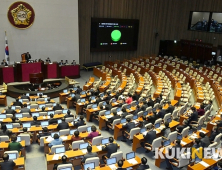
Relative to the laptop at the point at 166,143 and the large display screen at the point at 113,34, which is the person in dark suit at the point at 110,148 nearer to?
the laptop at the point at 166,143

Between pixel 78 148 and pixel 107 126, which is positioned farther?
pixel 107 126

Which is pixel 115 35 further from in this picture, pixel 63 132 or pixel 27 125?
pixel 63 132

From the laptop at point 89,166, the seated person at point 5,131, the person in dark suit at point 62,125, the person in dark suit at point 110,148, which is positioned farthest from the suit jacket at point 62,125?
the laptop at point 89,166

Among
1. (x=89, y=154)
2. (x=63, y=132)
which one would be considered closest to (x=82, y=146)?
(x=89, y=154)

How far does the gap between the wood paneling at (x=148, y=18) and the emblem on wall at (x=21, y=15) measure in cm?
504

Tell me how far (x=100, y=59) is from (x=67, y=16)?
20.1ft

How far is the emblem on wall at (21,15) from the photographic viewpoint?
1858 centimetres

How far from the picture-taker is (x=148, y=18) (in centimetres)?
2691

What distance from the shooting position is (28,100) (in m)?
13.2

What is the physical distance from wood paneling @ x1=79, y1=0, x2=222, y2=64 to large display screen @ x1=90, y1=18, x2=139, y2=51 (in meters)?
0.65

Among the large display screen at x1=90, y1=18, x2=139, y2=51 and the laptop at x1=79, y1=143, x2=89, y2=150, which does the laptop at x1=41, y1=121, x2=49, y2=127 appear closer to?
the laptop at x1=79, y1=143, x2=89, y2=150

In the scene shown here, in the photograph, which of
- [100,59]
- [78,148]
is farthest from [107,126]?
[100,59]

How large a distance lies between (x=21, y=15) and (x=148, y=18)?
45.2ft

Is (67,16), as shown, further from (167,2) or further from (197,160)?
(197,160)
